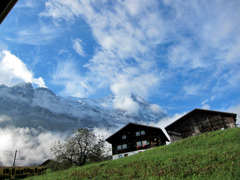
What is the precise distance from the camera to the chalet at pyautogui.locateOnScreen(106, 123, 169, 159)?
50.3 meters

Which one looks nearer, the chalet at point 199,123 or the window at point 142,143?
the chalet at point 199,123

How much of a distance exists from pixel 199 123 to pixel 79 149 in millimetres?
28319

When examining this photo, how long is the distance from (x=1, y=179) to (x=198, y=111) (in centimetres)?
4379

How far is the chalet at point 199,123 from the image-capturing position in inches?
1678

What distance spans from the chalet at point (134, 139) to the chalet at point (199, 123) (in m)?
4.25

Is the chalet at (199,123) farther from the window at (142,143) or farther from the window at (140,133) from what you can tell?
the window at (140,133)

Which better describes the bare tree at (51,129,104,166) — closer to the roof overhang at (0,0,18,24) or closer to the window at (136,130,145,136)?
the window at (136,130,145,136)

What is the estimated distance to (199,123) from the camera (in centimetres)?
4497

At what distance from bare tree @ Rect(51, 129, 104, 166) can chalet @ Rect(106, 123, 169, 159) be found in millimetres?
9442

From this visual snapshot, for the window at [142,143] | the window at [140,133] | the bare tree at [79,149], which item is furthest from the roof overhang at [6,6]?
the window at [140,133]

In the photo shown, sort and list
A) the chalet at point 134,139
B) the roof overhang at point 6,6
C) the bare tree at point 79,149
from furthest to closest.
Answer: the chalet at point 134,139
the bare tree at point 79,149
the roof overhang at point 6,6

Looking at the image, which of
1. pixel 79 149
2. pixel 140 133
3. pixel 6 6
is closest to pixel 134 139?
pixel 140 133

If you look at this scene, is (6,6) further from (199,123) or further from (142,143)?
(142,143)

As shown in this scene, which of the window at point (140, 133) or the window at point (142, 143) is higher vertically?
the window at point (140, 133)
